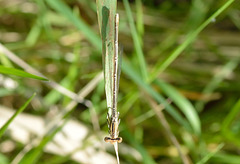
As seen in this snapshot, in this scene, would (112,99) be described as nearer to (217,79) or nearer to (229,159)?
(229,159)

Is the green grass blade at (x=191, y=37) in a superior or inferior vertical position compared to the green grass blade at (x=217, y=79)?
inferior

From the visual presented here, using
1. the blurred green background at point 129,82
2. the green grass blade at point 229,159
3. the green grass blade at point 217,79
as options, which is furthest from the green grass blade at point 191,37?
the green grass blade at point 217,79

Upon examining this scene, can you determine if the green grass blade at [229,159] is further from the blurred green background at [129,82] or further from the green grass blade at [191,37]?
the green grass blade at [191,37]

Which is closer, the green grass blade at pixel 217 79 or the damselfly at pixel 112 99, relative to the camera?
the damselfly at pixel 112 99

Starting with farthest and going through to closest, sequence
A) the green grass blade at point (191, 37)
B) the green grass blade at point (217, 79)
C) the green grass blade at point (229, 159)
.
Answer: the green grass blade at point (217, 79)
the green grass blade at point (229, 159)
the green grass blade at point (191, 37)

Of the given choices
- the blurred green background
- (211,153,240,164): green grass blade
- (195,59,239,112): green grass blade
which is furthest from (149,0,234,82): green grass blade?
(195,59,239,112): green grass blade

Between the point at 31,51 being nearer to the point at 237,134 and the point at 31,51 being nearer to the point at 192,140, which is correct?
the point at 192,140

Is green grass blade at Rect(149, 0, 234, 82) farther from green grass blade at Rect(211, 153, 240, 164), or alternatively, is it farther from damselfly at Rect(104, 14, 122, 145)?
green grass blade at Rect(211, 153, 240, 164)

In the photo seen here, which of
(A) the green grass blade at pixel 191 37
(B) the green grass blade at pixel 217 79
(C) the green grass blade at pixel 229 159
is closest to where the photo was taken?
(A) the green grass blade at pixel 191 37

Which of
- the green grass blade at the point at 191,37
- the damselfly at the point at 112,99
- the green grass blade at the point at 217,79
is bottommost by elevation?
the damselfly at the point at 112,99
